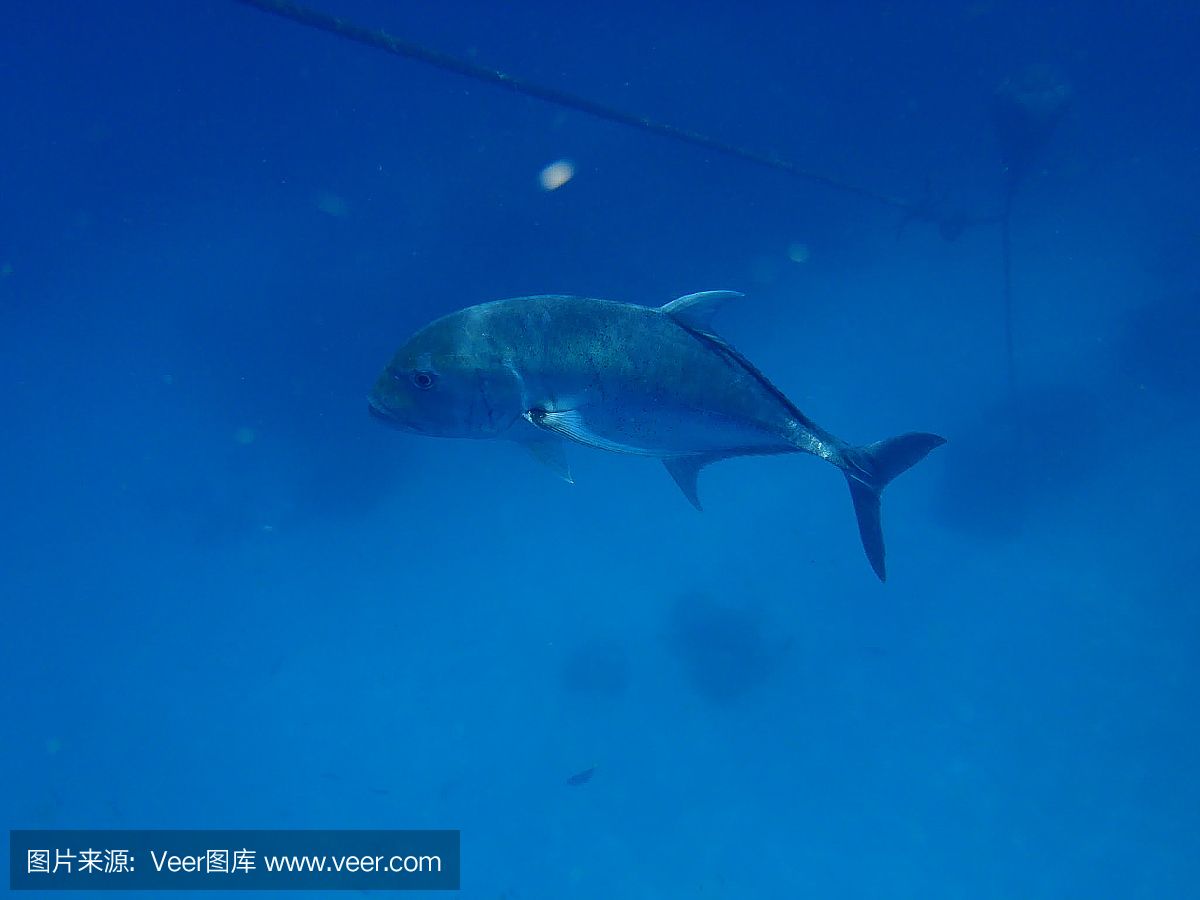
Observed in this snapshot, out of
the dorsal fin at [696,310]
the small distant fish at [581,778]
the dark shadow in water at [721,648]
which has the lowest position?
the small distant fish at [581,778]

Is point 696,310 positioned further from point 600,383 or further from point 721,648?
point 721,648

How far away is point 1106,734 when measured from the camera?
44.7 ft

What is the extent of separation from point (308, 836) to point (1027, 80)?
28993mm

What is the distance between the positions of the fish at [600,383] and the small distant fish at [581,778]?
42.9ft

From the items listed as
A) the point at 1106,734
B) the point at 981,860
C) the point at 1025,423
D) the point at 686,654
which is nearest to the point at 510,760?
the point at 686,654

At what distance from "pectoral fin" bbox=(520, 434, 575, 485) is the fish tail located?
130 cm

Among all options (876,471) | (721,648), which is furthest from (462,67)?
(721,648)

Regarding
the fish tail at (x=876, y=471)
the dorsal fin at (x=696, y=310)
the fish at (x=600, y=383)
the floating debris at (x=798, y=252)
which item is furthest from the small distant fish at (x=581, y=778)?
the floating debris at (x=798, y=252)

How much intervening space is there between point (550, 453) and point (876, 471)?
1519mm

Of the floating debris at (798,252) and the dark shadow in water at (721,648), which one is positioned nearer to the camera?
the dark shadow in water at (721,648)

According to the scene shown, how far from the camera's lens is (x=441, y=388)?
2.64 metres

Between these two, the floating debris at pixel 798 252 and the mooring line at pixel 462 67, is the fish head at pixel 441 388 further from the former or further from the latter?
the floating debris at pixel 798 252

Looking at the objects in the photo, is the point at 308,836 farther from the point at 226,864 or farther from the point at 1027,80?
the point at 1027,80

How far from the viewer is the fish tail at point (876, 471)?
113 inches
